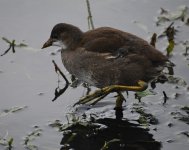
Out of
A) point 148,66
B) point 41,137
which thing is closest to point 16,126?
point 41,137

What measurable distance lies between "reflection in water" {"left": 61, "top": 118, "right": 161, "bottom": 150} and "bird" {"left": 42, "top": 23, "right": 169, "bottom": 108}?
34 cm

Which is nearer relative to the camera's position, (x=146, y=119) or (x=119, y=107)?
(x=146, y=119)

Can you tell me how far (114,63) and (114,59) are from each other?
0.15ft

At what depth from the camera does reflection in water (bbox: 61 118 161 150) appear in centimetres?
611

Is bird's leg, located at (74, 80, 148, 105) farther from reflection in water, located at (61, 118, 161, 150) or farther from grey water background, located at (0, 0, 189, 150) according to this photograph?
reflection in water, located at (61, 118, 161, 150)

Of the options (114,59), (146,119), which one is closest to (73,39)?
(114,59)

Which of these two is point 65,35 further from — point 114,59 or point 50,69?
point 114,59

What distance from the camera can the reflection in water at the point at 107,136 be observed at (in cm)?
611

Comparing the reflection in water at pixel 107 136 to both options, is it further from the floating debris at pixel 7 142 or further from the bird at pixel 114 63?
the floating debris at pixel 7 142

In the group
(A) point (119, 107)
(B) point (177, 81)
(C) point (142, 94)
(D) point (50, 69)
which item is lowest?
(A) point (119, 107)

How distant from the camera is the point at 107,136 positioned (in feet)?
20.7

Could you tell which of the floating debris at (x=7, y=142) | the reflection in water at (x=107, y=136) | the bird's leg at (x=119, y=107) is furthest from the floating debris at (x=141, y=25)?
the floating debris at (x=7, y=142)

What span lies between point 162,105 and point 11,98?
1.77m

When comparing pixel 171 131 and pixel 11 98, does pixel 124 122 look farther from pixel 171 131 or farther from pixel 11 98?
pixel 11 98
